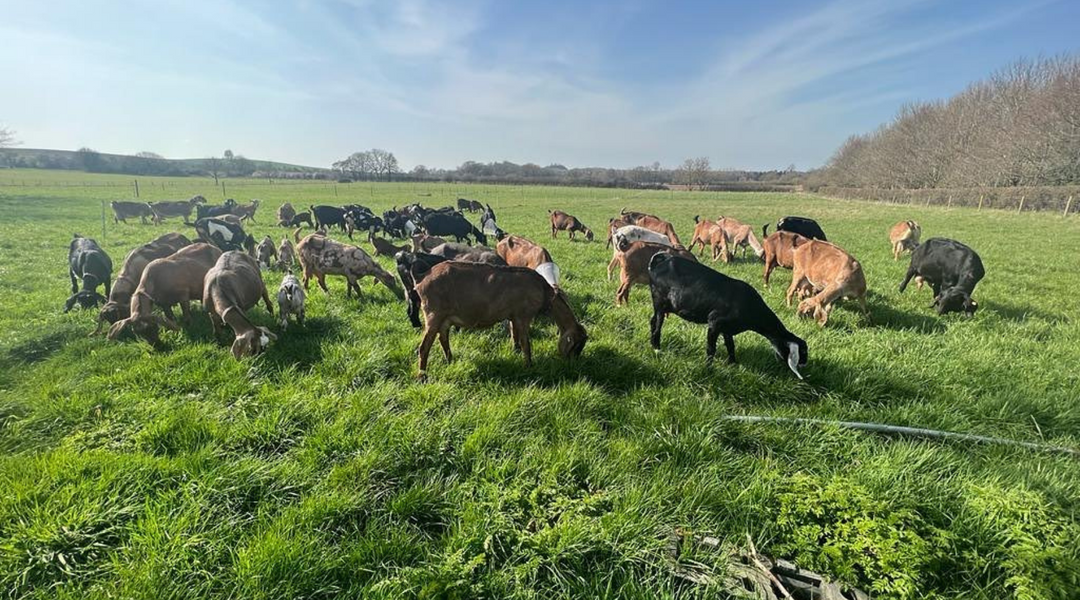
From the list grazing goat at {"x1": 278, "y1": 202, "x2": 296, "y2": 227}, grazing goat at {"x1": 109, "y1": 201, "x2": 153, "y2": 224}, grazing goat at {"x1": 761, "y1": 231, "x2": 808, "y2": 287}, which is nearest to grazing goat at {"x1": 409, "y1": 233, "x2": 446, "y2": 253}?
grazing goat at {"x1": 761, "y1": 231, "x2": 808, "y2": 287}

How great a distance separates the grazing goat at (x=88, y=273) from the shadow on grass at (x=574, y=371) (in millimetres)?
7322

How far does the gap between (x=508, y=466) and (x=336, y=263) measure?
300 inches

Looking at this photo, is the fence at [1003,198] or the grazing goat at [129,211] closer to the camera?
the grazing goat at [129,211]

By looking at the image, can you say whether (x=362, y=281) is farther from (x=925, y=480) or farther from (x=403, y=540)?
(x=925, y=480)

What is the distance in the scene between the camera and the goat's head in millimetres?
5628

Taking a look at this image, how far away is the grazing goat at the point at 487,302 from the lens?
19.1ft

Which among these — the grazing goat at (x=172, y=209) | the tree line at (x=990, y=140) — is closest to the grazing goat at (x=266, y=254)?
the grazing goat at (x=172, y=209)

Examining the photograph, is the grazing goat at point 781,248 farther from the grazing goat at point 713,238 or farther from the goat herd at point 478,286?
the grazing goat at point 713,238

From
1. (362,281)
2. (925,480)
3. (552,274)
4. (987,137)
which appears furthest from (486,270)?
(987,137)

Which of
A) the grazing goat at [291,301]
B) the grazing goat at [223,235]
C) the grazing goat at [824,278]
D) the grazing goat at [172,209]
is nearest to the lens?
the grazing goat at [291,301]

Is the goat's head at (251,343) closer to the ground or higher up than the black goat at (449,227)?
closer to the ground

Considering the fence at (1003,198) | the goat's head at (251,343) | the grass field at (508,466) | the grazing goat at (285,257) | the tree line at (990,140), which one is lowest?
the grass field at (508,466)

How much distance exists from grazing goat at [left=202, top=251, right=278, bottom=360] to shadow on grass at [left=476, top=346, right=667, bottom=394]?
295 centimetres

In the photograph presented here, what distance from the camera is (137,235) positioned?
1773cm
